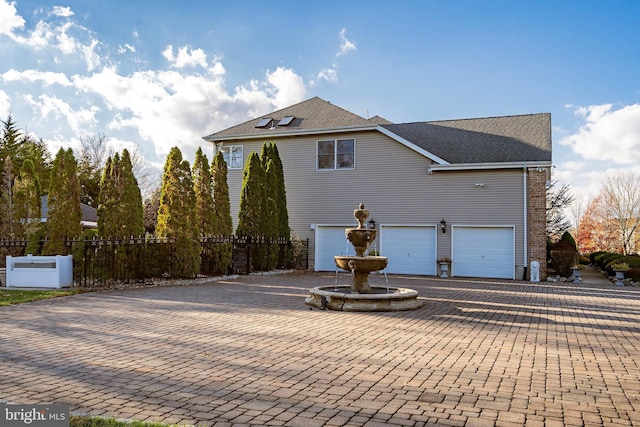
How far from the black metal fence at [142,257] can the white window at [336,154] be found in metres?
4.84

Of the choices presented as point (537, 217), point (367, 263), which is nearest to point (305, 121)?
point (537, 217)

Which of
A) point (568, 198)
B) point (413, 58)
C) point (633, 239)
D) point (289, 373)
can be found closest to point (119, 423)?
point (289, 373)

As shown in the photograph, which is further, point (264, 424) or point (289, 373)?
point (289, 373)

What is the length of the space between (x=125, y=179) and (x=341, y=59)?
308 inches

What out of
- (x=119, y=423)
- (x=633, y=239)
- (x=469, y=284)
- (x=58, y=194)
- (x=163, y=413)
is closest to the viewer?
(x=119, y=423)

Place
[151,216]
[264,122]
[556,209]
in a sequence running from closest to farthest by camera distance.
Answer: [264,122] → [556,209] → [151,216]

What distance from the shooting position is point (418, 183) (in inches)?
801

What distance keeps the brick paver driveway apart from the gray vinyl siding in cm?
889

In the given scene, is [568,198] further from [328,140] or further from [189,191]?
[189,191]

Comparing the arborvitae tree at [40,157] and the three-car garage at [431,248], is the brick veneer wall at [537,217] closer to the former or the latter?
the three-car garage at [431,248]

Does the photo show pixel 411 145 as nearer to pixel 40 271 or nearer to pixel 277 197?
pixel 277 197

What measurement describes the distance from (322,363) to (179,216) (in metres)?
11.4

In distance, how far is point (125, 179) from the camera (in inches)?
581

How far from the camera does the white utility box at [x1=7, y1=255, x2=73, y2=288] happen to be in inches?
517
